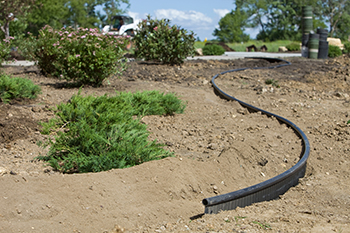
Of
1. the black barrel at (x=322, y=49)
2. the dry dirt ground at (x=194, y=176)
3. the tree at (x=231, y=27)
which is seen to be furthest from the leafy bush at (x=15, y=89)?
the tree at (x=231, y=27)

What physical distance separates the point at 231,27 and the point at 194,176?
49368 millimetres

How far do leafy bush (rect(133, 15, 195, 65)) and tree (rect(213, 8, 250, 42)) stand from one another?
3812 cm

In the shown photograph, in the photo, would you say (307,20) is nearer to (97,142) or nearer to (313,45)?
(313,45)

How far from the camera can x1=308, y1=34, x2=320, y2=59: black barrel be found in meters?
16.5

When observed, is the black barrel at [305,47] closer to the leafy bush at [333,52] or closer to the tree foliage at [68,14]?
the leafy bush at [333,52]

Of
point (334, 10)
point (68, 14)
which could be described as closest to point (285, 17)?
point (334, 10)

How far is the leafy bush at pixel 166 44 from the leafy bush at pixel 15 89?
620 cm

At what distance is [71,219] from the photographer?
2.91 m

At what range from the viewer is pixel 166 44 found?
12305mm

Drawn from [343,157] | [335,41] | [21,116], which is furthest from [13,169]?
[335,41]

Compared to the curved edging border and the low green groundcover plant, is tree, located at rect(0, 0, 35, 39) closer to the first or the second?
the low green groundcover plant

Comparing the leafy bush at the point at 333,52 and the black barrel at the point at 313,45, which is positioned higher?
the black barrel at the point at 313,45

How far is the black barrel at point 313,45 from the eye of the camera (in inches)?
651

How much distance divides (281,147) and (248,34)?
2173 inches
